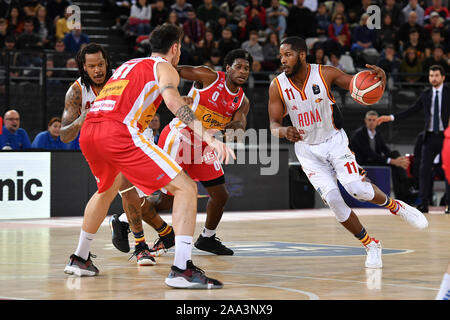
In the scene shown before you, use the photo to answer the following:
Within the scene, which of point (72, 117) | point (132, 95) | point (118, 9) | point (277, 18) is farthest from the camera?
point (277, 18)

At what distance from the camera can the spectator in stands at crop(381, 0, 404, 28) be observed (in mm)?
→ 21328

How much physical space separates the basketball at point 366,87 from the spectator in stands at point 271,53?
11021mm

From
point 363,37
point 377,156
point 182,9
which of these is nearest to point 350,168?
point 377,156

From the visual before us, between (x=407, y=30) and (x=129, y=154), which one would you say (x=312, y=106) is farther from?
(x=407, y=30)

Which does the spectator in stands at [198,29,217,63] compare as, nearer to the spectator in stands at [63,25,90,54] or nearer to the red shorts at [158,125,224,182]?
the spectator in stands at [63,25,90,54]

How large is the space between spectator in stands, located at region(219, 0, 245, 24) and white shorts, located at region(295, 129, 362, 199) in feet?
41.6

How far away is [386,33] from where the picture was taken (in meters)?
20.5

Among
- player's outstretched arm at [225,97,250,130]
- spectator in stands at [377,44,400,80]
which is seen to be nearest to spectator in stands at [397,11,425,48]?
spectator in stands at [377,44,400,80]

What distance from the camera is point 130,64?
20.2 feet

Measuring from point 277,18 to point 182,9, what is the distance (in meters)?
2.52

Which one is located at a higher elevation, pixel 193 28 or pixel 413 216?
pixel 193 28

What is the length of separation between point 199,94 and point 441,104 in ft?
21.5

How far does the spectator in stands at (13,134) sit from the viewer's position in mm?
13227

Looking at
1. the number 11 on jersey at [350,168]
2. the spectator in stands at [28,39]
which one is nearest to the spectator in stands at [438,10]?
the spectator in stands at [28,39]
